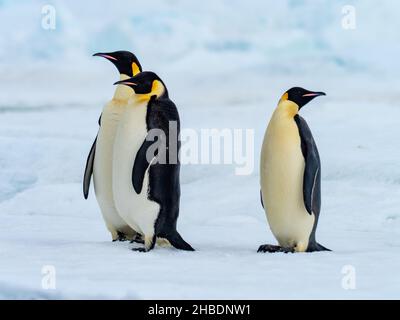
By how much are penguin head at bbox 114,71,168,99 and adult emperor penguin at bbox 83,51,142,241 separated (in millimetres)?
254

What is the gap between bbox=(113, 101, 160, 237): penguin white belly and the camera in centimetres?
348

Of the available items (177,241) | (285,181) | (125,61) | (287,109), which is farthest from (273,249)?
(125,61)

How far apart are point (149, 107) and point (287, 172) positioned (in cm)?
72

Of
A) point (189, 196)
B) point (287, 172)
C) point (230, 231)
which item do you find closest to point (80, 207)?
point (189, 196)

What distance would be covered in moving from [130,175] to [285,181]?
727 millimetres

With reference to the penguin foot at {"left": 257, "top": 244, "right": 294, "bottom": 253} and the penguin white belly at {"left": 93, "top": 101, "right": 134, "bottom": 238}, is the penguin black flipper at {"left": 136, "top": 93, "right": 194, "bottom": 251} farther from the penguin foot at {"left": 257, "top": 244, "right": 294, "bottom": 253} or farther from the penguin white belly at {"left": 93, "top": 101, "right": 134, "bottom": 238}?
the penguin foot at {"left": 257, "top": 244, "right": 294, "bottom": 253}

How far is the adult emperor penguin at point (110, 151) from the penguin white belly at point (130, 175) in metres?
0.20

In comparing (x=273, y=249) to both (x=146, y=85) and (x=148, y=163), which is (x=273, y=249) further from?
(x=146, y=85)

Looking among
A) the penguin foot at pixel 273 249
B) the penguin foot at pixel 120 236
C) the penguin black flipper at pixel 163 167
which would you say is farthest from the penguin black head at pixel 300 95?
the penguin foot at pixel 120 236

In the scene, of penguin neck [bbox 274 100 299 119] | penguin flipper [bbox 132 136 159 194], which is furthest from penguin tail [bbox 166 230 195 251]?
penguin neck [bbox 274 100 299 119]

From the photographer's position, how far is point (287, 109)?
365 cm

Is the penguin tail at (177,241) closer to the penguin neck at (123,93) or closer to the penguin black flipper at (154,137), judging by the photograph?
the penguin black flipper at (154,137)

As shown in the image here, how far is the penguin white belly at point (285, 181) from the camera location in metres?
3.57
